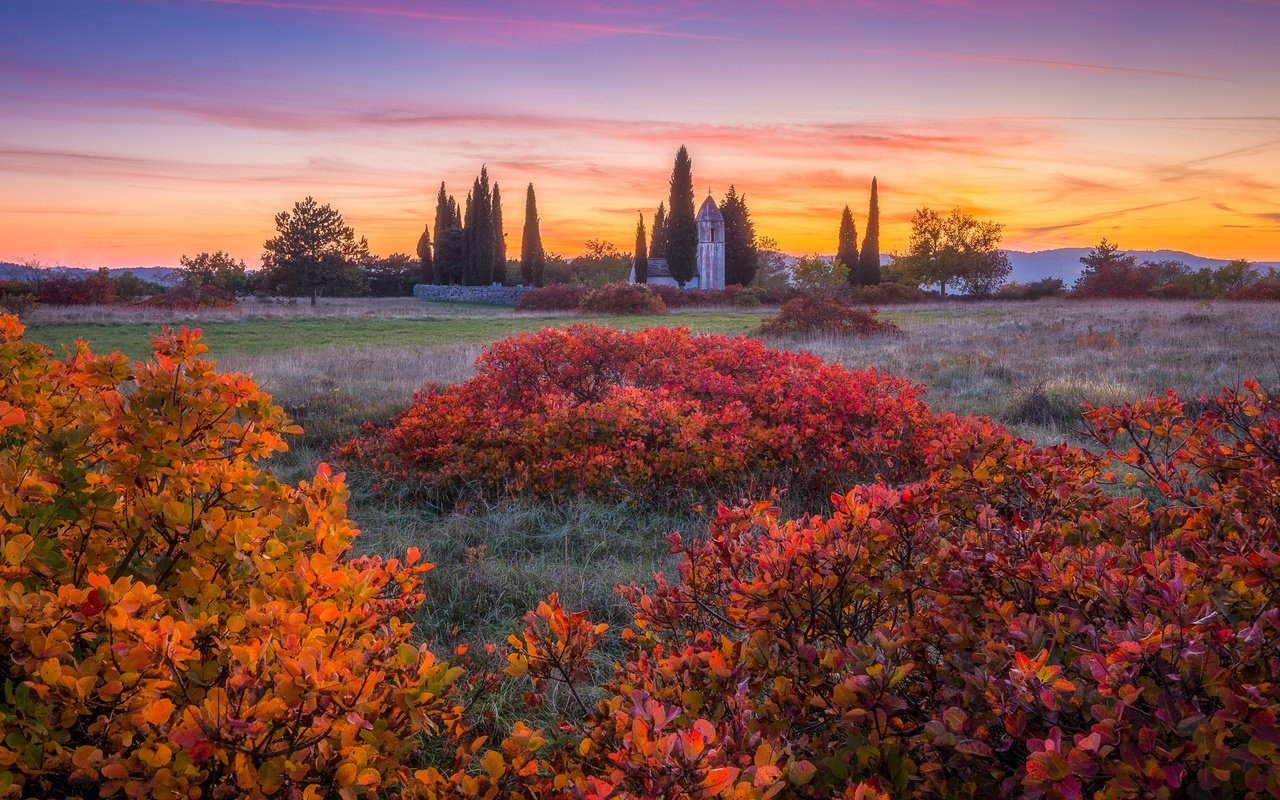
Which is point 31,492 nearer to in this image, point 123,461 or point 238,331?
point 123,461

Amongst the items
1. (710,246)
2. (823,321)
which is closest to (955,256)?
(710,246)

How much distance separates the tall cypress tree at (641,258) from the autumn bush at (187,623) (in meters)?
57.3

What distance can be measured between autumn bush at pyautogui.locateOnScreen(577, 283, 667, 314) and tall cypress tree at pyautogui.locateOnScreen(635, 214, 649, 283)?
24.5 metres

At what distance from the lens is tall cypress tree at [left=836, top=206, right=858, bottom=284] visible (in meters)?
56.8

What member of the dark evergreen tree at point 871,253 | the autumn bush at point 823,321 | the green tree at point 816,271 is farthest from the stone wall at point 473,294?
the autumn bush at point 823,321

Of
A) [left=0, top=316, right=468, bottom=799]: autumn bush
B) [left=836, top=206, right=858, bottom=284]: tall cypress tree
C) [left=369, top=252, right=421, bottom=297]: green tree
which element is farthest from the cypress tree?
[left=0, top=316, right=468, bottom=799]: autumn bush

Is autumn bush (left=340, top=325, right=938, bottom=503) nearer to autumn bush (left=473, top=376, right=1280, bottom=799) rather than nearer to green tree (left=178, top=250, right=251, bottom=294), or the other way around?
autumn bush (left=473, top=376, right=1280, bottom=799)

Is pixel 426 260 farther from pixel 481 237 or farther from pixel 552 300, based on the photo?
pixel 552 300

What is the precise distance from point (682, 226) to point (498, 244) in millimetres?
13999

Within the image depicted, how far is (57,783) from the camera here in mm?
1624

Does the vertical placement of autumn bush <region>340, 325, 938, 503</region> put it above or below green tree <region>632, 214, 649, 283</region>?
below

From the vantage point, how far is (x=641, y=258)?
59.9 metres

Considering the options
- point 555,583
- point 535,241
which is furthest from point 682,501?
point 535,241

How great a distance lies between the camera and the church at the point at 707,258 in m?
58.8
